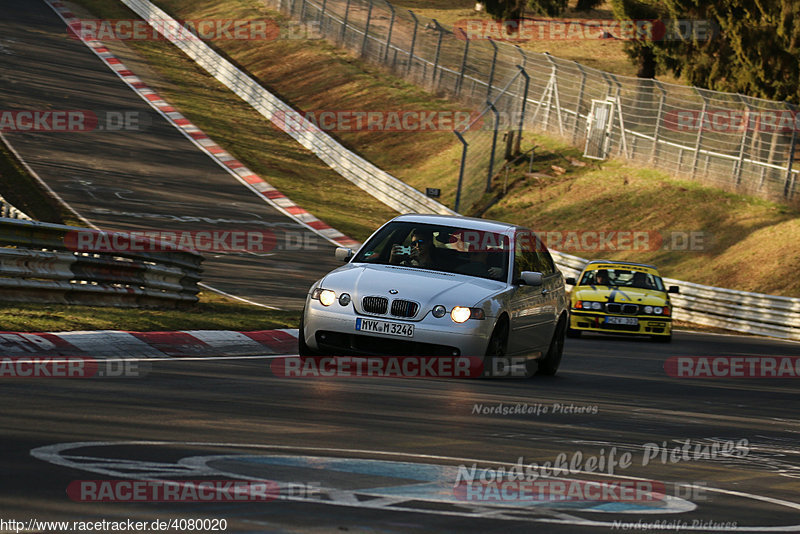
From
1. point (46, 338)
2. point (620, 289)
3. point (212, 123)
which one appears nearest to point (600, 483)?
point (46, 338)

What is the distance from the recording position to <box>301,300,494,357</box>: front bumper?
36.8ft

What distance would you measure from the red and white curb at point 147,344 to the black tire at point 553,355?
2714mm

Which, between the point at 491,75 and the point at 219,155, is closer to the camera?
the point at 219,155

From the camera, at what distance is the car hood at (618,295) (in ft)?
68.3

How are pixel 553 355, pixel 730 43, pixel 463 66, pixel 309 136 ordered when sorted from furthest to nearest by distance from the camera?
pixel 463 66, pixel 309 136, pixel 730 43, pixel 553 355

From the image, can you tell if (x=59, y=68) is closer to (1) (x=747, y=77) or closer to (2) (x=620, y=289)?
(1) (x=747, y=77)

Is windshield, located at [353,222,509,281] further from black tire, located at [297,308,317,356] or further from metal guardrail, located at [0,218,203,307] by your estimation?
metal guardrail, located at [0,218,203,307]

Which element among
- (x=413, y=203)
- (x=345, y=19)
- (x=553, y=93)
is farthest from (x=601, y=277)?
(x=345, y=19)

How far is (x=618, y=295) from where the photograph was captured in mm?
20938

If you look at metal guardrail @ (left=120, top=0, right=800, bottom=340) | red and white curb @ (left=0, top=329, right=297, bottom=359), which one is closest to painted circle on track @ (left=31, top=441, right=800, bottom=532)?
red and white curb @ (left=0, top=329, right=297, bottom=359)

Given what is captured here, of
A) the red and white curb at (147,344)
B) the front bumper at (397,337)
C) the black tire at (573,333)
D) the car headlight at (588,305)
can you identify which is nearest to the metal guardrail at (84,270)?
the red and white curb at (147,344)

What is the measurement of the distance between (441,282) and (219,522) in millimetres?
6900

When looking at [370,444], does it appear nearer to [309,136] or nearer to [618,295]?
[618,295]

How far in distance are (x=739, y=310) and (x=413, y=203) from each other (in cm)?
1128
